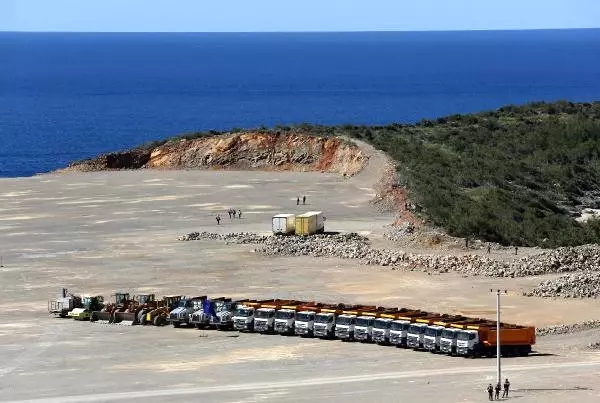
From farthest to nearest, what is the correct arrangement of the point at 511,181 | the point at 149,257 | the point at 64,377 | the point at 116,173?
the point at 116,173
the point at 511,181
the point at 149,257
the point at 64,377

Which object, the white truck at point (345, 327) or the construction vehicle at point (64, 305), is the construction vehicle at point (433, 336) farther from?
the construction vehicle at point (64, 305)

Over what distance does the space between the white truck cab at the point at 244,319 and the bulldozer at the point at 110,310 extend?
5676 millimetres

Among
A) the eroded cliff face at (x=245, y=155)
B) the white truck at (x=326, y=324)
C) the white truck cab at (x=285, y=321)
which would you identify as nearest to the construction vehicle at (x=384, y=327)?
the white truck at (x=326, y=324)

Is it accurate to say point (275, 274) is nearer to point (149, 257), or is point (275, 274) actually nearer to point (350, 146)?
point (149, 257)

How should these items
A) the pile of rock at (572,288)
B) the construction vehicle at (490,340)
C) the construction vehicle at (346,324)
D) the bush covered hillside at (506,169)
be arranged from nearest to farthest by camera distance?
the construction vehicle at (490,340), the construction vehicle at (346,324), the pile of rock at (572,288), the bush covered hillside at (506,169)

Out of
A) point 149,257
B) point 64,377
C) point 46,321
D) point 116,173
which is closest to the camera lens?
point 64,377

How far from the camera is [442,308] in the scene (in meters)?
61.5

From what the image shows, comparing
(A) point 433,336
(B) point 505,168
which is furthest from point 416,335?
(B) point 505,168

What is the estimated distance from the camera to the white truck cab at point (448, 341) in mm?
52562

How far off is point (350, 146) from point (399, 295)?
149 ft

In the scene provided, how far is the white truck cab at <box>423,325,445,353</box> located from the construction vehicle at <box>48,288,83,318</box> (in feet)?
54.9

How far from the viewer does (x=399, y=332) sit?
54188 mm

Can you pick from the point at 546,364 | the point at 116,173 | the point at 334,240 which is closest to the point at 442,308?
A: the point at 546,364

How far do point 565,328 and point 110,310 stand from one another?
62.0 feet
